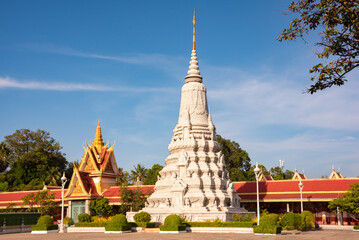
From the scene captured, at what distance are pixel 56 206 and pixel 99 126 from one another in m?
13.0

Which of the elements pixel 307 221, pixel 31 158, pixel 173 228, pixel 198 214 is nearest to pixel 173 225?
pixel 173 228

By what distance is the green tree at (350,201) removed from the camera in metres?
33.8

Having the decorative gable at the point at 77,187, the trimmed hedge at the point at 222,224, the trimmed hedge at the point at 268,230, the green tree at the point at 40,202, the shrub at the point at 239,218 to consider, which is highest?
the decorative gable at the point at 77,187

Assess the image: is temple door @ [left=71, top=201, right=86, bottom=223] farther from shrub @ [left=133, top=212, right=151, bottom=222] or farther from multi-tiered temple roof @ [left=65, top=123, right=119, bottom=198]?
shrub @ [left=133, top=212, right=151, bottom=222]

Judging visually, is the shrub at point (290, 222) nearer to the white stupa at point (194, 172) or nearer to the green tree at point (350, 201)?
the white stupa at point (194, 172)

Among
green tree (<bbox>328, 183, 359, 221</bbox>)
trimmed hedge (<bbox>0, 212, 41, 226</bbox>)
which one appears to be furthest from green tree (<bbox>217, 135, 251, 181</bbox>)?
trimmed hedge (<bbox>0, 212, 41, 226</bbox>)

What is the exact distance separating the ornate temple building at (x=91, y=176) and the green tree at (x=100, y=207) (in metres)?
0.78

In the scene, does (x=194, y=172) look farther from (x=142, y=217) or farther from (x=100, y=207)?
(x=100, y=207)

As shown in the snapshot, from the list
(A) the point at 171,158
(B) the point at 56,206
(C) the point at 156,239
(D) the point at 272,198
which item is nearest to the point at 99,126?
(B) the point at 56,206

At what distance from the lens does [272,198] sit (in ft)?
131

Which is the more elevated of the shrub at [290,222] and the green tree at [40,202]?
the green tree at [40,202]

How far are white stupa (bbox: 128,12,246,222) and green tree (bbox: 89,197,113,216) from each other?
8904 millimetres

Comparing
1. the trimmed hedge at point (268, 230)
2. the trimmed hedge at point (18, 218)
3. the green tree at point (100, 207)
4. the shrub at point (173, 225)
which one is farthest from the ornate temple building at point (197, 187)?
the trimmed hedge at point (18, 218)

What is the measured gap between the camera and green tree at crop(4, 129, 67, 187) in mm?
65875
